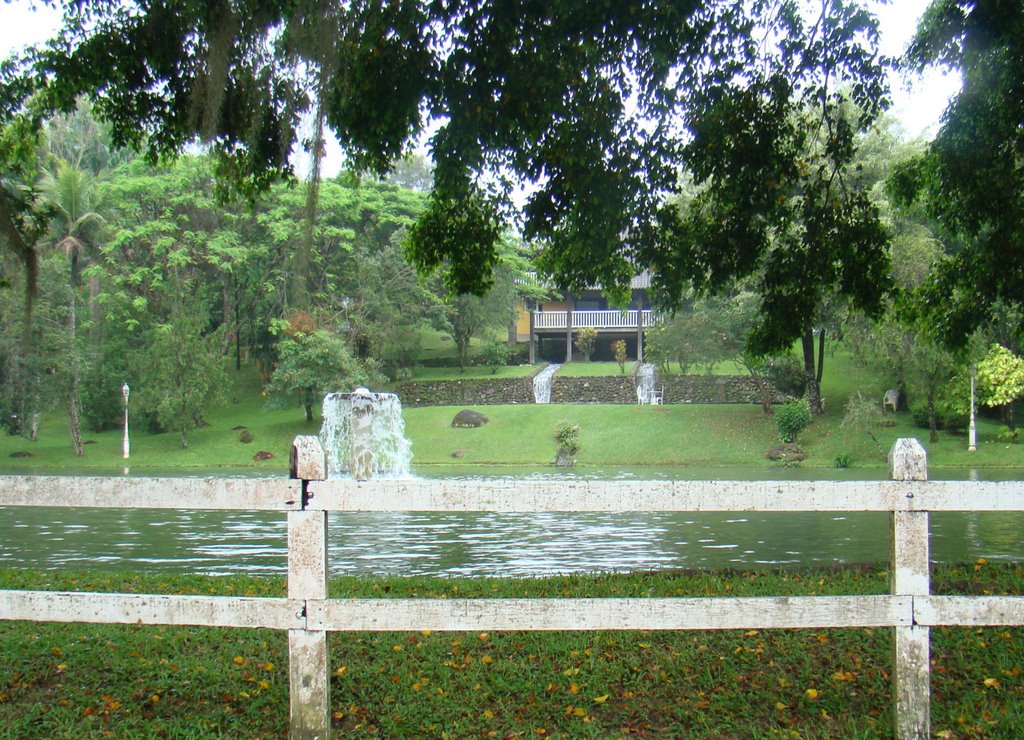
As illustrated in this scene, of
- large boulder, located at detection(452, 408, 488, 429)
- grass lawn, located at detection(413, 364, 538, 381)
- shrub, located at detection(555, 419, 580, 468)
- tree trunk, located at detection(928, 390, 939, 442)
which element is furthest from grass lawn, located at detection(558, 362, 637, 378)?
tree trunk, located at detection(928, 390, 939, 442)

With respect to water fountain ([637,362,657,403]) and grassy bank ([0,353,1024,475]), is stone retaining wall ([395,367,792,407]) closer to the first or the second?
water fountain ([637,362,657,403])

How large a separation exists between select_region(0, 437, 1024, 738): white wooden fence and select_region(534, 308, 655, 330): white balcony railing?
52863 mm

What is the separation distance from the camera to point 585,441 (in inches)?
1558

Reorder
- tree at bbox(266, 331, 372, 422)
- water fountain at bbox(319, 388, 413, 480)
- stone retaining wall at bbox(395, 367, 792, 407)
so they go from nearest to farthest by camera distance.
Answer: water fountain at bbox(319, 388, 413, 480) < tree at bbox(266, 331, 372, 422) < stone retaining wall at bbox(395, 367, 792, 407)

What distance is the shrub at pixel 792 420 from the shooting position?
3806 centimetres

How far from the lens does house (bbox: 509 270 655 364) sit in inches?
2218

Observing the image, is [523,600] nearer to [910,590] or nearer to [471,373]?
[910,590]

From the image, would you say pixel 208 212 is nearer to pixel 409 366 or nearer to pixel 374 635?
pixel 409 366

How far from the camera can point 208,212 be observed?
48000 mm

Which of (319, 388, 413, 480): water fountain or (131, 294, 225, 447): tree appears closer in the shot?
(319, 388, 413, 480): water fountain

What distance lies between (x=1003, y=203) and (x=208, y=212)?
140ft

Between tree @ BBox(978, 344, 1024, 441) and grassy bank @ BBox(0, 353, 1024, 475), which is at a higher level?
tree @ BBox(978, 344, 1024, 441)

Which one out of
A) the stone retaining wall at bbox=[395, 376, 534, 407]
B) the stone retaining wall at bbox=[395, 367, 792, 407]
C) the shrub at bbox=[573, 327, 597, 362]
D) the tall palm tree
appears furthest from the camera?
the shrub at bbox=[573, 327, 597, 362]

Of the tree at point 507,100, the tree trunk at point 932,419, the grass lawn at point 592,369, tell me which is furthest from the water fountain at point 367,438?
the tree at point 507,100
